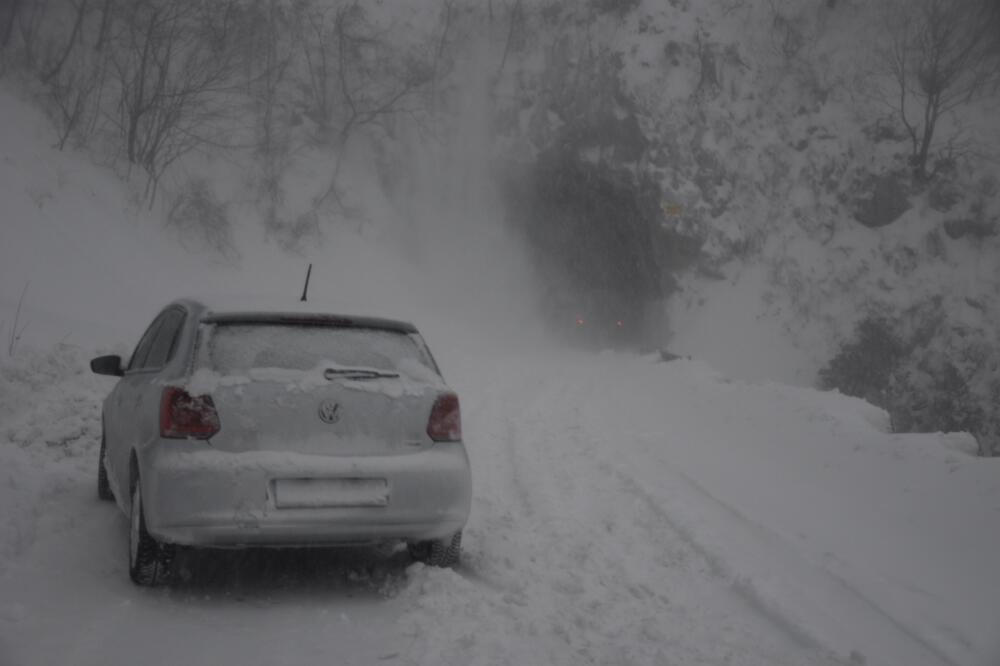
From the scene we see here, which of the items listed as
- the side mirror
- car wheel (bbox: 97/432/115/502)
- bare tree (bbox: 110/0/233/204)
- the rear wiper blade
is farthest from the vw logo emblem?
bare tree (bbox: 110/0/233/204)

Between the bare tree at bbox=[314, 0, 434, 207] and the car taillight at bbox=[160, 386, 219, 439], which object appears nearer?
the car taillight at bbox=[160, 386, 219, 439]

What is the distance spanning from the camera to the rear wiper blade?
14.9 feet

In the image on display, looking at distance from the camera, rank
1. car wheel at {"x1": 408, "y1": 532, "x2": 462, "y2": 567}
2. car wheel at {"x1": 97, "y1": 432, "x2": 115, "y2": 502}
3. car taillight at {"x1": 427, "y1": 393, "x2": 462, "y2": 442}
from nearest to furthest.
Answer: car taillight at {"x1": 427, "y1": 393, "x2": 462, "y2": 442} < car wheel at {"x1": 408, "y1": 532, "x2": 462, "y2": 567} < car wheel at {"x1": 97, "y1": 432, "x2": 115, "y2": 502}

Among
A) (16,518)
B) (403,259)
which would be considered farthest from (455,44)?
(16,518)

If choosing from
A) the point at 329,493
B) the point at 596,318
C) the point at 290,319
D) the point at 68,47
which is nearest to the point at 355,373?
the point at 290,319

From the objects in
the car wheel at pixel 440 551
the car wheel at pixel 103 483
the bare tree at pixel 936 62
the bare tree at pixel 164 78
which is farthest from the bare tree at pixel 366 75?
the car wheel at pixel 440 551

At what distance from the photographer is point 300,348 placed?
4.63m

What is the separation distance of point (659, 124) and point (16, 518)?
1103 inches

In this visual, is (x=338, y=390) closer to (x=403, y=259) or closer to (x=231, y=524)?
(x=231, y=524)

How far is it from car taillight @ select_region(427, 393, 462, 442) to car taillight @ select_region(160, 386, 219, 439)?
1.22m

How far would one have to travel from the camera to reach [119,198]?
21734 millimetres

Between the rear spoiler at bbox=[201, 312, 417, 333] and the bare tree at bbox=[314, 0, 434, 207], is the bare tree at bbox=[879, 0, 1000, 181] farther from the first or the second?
the rear spoiler at bbox=[201, 312, 417, 333]

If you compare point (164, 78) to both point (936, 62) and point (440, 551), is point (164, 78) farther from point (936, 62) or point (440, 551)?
point (936, 62)

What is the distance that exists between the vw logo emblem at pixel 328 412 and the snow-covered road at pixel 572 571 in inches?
41.4
